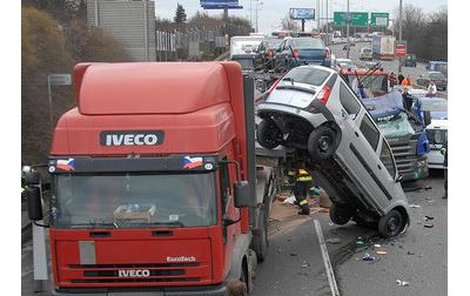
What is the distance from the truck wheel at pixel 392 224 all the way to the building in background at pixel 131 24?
11.4 metres

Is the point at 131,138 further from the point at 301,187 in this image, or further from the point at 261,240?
the point at 301,187

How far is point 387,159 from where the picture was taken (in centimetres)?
1227

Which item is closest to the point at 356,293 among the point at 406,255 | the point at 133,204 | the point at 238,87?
the point at 406,255

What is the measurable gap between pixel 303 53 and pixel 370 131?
1341cm

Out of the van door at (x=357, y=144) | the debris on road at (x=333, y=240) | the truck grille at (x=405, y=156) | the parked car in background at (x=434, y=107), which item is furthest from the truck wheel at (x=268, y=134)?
the parked car in background at (x=434, y=107)

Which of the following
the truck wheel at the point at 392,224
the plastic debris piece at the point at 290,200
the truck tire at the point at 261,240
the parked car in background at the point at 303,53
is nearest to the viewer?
the truck tire at the point at 261,240

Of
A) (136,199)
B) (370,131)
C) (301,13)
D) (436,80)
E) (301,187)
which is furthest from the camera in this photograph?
(301,13)

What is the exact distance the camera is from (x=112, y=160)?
655 cm

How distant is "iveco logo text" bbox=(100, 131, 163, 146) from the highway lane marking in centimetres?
410

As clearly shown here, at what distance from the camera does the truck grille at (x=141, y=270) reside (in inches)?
262

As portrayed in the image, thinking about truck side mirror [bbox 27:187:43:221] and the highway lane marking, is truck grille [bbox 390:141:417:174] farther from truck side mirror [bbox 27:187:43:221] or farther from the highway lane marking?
truck side mirror [bbox 27:187:43:221]

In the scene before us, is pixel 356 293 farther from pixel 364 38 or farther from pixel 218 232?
pixel 364 38

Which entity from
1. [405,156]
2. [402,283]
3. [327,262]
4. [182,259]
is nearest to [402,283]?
[402,283]

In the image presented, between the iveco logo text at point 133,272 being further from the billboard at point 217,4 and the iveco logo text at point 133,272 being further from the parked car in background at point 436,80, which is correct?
the parked car in background at point 436,80
